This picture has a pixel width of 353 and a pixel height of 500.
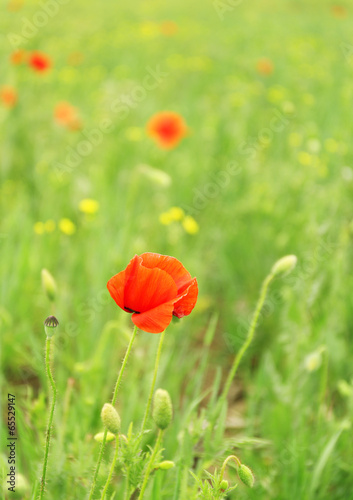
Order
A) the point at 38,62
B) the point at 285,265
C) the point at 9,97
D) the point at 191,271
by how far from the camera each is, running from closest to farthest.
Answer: the point at 285,265, the point at 191,271, the point at 9,97, the point at 38,62

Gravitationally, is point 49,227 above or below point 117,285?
below

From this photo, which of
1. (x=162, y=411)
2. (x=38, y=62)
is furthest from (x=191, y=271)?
(x=38, y=62)

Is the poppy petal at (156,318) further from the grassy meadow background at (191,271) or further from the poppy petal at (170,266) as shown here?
the grassy meadow background at (191,271)

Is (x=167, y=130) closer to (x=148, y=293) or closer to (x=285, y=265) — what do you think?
(x=285, y=265)

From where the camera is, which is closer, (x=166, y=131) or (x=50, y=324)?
(x=50, y=324)

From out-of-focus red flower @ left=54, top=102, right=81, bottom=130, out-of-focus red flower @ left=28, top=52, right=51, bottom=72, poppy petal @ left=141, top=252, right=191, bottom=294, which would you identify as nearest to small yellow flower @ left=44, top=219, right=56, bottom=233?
out-of-focus red flower @ left=54, top=102, right=81, bottom=130

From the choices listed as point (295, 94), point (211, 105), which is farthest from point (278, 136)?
point (295, 94)

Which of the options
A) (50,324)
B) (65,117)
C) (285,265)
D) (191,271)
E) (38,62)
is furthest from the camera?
(65,117)

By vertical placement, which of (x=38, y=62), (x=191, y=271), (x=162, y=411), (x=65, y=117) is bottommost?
(x=191, y=271)
